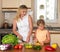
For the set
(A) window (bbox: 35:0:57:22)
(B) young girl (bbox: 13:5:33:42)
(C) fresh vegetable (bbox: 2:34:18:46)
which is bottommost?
Answer: (C) fresh vegetable (bbox: 2:34:18:46)

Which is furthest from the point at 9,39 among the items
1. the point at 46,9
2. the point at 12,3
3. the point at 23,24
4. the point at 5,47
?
the point at 46,9

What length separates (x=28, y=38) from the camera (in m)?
3.31

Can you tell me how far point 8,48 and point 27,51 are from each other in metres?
0.31

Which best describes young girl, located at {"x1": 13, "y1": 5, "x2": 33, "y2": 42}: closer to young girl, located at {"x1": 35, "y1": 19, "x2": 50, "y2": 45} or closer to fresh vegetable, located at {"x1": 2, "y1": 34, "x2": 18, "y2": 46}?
young girl, located at {"x1": 35, "y1": 19, "x2": 50, "y2": 45}

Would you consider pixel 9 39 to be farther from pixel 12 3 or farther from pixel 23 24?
pixel 12 3

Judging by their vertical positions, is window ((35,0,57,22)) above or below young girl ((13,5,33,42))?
above

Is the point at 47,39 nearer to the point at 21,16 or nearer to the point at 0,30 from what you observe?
the point at 21,16

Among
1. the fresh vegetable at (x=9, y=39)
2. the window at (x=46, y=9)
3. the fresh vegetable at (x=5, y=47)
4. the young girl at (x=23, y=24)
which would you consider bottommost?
the fresh vegetable at (x=5, y=47)

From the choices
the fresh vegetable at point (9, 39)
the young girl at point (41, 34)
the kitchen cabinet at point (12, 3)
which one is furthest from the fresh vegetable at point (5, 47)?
the kitchen cabinet at point (12, 3)

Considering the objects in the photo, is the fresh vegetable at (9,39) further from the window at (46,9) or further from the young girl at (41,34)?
the window at (46,9)

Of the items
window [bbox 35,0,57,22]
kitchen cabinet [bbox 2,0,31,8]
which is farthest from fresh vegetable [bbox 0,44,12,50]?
window [bbox 35,0,57,22]

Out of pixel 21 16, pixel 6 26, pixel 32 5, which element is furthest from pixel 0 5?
pixel 21 16

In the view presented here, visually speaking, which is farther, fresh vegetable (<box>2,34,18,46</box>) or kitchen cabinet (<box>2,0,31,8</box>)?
kitchen cabinet (<box>2,0,31,8</box>)

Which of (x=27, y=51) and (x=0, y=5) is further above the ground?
(x=0, y=5)
